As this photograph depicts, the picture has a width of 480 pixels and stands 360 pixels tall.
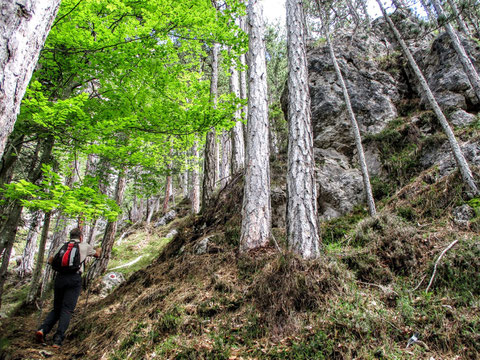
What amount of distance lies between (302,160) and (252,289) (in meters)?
2.35

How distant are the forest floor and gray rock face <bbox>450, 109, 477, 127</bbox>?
7268 millimetres

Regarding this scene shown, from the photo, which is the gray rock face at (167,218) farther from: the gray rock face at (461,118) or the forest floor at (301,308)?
the gray rock face at (461,118)

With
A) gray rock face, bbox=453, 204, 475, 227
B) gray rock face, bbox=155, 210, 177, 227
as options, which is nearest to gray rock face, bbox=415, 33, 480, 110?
gray rock face, bbox=453, 204, 475, 227

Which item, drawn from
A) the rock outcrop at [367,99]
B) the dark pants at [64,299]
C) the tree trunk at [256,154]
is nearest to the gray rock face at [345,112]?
the rock outcrop at [367,99]

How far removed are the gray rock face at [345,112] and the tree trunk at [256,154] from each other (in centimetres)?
550

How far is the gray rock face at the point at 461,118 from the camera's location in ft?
31.0

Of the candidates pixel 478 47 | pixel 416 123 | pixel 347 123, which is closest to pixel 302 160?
pixel 347 123

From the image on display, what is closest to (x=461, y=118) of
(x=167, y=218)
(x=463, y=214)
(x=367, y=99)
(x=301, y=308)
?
(x=367, y=99)

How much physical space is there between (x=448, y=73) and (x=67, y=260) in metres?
16.5

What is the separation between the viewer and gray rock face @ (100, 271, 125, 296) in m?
7.62

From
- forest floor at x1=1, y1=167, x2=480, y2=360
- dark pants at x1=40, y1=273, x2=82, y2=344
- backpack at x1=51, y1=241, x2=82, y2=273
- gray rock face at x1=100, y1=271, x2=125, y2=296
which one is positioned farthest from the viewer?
gray rock face at x1=100, y1=271, x2=125, y2=296

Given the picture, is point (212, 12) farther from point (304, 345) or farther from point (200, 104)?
point (304, 345)

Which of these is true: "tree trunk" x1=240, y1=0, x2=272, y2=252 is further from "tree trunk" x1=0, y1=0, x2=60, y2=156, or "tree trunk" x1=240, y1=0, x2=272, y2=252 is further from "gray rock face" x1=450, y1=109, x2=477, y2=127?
"gray rock face" x1=450, y1=109, x2=477, y2=127

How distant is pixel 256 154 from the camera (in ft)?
16.2
